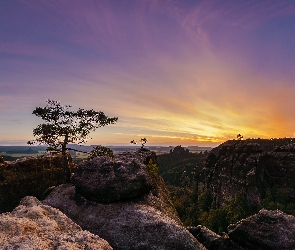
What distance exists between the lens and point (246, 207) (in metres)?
104

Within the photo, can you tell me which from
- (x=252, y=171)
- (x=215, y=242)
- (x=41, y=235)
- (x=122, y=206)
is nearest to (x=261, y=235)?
(x=215, y=242)

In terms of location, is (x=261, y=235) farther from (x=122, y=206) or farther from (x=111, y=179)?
(x=111, y=179)

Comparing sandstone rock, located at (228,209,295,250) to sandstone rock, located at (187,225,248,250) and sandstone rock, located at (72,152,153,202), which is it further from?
sandstone rock, located at (72,152,153,202)

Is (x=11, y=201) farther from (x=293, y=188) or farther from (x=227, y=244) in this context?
(x=293, y=188)

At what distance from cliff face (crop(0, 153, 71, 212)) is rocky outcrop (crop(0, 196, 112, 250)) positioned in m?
12.0

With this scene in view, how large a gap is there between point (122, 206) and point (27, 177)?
1293cm

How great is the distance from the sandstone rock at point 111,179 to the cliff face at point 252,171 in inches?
3419

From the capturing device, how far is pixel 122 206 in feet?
78.5

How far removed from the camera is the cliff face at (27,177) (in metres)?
28.0

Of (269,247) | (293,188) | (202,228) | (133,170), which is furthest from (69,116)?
(293,188)

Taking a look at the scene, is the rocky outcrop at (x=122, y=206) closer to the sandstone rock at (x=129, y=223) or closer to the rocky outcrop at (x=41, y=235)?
the sandstone rock at (x=129, y=223)

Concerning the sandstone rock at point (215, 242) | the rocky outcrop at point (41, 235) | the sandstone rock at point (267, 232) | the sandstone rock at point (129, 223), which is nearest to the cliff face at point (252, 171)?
the sandstone rock at point (267, 232)

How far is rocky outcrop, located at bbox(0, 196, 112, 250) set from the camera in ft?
38.9

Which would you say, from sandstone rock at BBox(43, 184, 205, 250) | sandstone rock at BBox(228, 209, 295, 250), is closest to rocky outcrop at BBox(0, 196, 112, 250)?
sandstone rock at BBox(43, 184, 205, 250)
